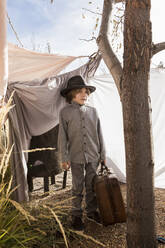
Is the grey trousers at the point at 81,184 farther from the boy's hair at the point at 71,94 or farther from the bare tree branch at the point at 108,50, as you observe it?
the bare tree branch at the point at 108,50

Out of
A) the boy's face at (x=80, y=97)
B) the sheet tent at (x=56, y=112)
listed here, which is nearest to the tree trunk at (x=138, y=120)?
the boy's face at (x=80, y=97)

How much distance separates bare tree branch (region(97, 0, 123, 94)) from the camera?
184 cm

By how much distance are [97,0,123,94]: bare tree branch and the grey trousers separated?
96 centimetres

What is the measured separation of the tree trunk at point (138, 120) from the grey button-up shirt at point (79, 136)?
746 millimetres

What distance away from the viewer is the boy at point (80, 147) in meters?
2.29

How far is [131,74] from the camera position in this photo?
1581mm

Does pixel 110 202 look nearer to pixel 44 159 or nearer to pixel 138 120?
pixel 138 120

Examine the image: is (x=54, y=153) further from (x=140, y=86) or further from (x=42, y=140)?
(x=140, y=86)

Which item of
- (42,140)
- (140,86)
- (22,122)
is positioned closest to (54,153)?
(42,140)

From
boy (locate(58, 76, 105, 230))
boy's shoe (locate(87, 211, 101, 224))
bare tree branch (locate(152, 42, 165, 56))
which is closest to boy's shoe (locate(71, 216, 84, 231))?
boy (locate(58, 76, 105, 230))

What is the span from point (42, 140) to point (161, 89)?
A: 218cm

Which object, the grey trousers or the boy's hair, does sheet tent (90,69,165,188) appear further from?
the grey trousers

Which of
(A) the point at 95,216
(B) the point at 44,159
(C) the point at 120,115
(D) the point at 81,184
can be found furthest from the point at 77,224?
(C) the point at 120,115

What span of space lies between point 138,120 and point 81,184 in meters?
1.05
